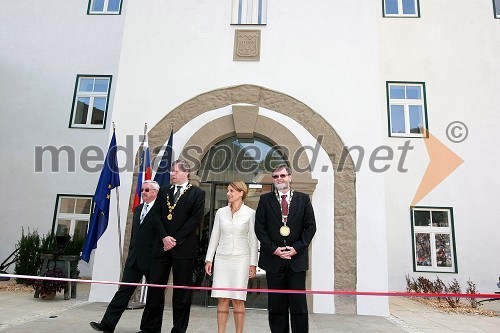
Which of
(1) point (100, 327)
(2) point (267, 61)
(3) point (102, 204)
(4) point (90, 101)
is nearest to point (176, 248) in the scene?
(1) point (100, 327)

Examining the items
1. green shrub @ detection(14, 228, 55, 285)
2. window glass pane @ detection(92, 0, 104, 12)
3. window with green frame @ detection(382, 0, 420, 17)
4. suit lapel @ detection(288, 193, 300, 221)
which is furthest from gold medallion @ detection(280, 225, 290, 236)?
window glass pane @ detection(92, 0, 104, 12)

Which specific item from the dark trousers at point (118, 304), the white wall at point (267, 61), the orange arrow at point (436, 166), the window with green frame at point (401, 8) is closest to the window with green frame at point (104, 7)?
the white wall at point (267, 61)

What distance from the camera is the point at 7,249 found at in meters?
9.16

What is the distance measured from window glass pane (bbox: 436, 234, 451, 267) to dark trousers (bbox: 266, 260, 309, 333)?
21.5 ft

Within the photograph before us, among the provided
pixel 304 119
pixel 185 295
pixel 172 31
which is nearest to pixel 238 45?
pixel 172 31

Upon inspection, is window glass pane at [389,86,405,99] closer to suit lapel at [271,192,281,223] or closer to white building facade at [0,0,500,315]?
white building facade at [0,0,500,315]

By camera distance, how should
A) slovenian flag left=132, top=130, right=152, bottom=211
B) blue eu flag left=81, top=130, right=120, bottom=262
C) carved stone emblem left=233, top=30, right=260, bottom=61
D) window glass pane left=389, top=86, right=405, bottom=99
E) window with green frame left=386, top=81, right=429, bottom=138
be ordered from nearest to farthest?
blue eu flag left=81, top=130, right=120, bottom=262 < slovenian flag left=132, top=130, right=152, bottom=211 < carved stone emblem left=233, top=30, right=260, bottom=61 < window with green frame left=386, top=81, right=429, bottom=138 < window glass pane left=389, top=86, right=405, bottom=99

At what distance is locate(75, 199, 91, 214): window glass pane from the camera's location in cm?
926

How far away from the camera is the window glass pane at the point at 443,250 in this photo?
27.9 feet

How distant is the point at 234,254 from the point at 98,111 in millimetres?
7681

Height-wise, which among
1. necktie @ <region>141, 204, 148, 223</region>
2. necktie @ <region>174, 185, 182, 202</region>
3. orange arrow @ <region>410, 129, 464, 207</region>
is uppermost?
orange arrow @ <region>410, 129, 464, 207</region>

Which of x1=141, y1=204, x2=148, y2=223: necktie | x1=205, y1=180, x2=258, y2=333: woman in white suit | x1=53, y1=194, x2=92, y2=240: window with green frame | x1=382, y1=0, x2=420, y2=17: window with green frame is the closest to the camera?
x1=205, y1=180, x2=258, y2=333: woman in white suit

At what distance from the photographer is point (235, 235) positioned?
363 centimetres

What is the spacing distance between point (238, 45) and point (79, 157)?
557 centimetres
